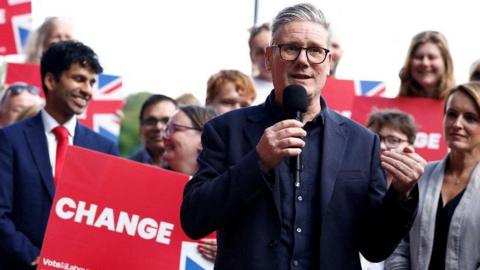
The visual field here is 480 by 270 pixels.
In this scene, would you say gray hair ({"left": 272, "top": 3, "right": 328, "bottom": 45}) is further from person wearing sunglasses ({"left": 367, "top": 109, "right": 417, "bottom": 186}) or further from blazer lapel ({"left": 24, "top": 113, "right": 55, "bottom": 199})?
person wearing sunglasses ({"left": 367, "top": 109, "right": 417, "bottom": 186})

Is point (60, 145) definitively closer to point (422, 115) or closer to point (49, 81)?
point (49, 81)

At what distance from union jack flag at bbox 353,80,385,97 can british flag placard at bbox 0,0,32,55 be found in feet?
10.4

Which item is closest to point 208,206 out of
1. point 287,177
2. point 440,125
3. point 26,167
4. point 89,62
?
point 287,177

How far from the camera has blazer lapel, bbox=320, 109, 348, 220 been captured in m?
4.45

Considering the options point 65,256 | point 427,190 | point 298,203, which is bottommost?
point 65,256

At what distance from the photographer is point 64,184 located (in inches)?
252

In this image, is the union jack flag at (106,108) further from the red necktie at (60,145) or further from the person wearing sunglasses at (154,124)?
the red necktie at (60,145)

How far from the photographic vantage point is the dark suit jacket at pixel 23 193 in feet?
21.5

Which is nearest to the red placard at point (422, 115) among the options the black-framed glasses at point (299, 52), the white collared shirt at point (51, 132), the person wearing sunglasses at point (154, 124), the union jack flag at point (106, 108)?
the person wearing sunglasses at point (154, 124)

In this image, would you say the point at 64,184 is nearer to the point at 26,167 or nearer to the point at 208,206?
the point at 26,167

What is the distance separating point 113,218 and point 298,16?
7.42 feet

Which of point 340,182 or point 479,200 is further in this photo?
point 479,200

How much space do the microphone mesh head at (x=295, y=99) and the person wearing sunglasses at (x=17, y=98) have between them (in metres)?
5.74

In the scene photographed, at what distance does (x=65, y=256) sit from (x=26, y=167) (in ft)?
2.61
